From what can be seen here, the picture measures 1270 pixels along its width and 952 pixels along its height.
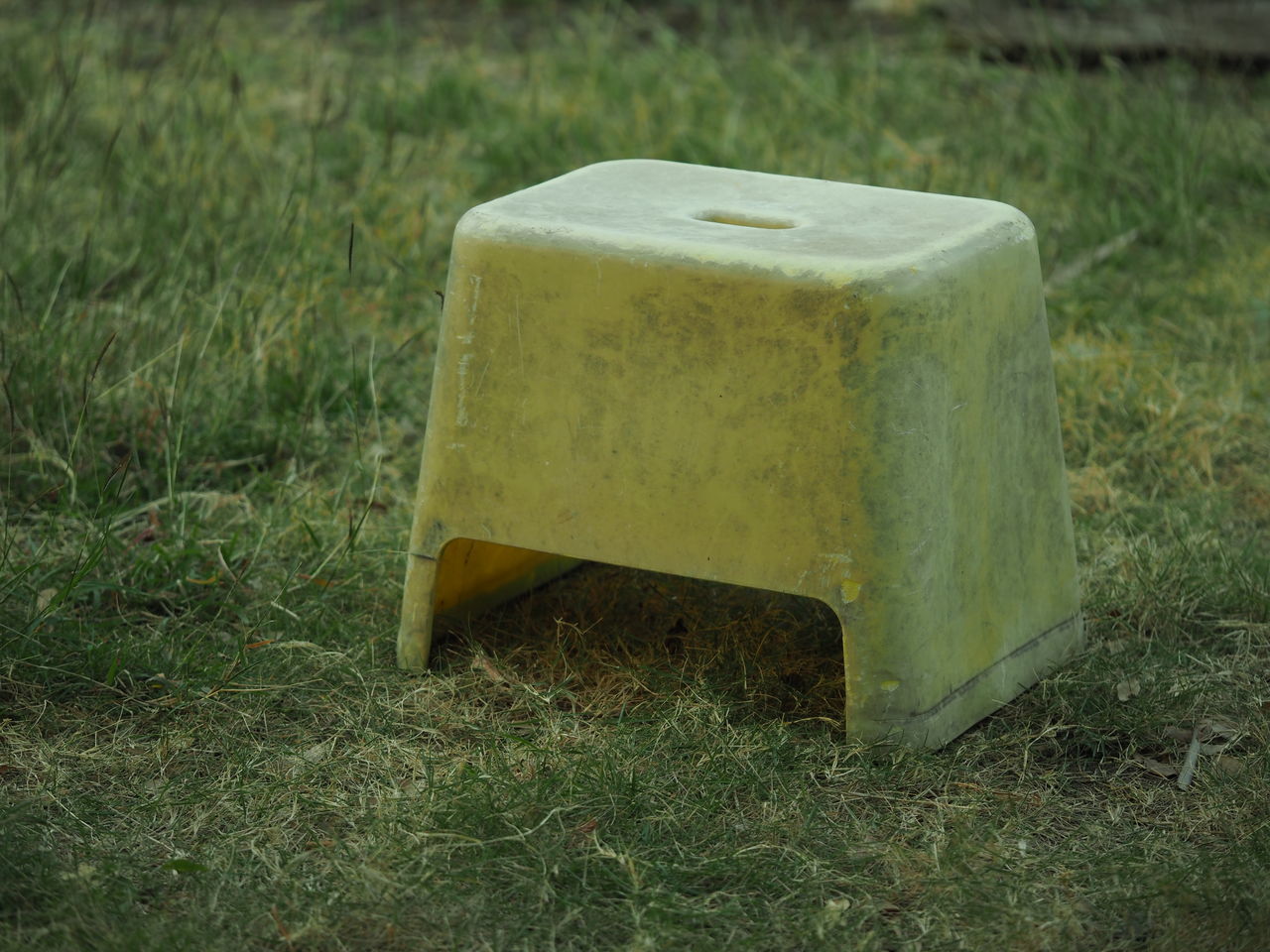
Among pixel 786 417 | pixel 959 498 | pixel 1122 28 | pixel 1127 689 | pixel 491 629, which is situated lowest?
pixel 491 629

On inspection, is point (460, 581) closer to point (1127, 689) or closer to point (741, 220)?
point (741, 220)

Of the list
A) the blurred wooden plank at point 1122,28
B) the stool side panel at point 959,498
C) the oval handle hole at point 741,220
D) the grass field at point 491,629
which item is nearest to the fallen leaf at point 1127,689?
the grass field at point 491,629

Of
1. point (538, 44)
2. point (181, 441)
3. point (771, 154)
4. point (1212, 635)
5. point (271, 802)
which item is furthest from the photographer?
point (538, 44)

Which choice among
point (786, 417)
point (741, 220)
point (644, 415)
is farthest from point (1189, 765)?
point (741, 220)

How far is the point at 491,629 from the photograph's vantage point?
276 centimetres

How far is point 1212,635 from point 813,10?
4.35 m

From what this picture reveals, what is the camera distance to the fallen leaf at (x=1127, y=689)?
2510 millimetres

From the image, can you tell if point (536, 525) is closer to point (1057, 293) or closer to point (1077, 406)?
point (1077, 406)

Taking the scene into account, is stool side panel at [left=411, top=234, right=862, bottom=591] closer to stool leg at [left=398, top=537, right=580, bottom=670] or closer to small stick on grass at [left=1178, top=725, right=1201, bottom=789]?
stool leg at [left=398, top=537, right=580, bottom=670]

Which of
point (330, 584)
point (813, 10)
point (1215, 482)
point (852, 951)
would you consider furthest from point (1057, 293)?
point (813, 10)

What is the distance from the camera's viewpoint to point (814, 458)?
88.0 inches

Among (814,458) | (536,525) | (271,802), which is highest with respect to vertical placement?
(814,458)

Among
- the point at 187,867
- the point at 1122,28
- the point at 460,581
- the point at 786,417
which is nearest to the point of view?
the point at 187,867

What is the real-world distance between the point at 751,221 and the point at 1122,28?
3755mm
